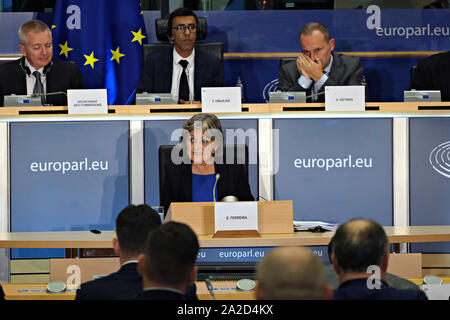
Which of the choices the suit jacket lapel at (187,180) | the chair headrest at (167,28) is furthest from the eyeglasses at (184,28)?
the suit jacket lapel at (187,180)

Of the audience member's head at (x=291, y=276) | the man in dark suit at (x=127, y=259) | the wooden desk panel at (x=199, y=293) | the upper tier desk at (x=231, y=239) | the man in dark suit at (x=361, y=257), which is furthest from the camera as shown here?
the upper tier desk at (x=231, y=239)

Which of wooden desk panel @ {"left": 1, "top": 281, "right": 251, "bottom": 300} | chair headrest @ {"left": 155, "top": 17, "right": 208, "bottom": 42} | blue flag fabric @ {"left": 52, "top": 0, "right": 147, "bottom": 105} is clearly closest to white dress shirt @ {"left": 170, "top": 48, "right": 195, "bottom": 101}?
chair headrest @ {"left": 155, "top": 17, "right": 208, "bottom": 42}

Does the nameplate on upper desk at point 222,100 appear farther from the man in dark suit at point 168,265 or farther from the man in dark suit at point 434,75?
the man in dark suit at point 168,265

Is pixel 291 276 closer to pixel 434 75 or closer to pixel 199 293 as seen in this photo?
pixel 199 293

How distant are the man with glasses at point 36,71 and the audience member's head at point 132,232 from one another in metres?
2.87

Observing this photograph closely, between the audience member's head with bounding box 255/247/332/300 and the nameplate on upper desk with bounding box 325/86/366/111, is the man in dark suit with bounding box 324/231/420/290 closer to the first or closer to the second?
the audience member's head with bounding box 255/247/332/300

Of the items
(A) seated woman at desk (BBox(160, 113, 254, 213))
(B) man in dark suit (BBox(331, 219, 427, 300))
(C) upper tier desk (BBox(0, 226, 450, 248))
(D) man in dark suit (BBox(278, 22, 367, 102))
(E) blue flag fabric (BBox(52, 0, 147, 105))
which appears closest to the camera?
(B) man in dark suit (BBox(331, 219, 427, 300))

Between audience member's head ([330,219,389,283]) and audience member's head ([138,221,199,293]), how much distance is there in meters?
0.47

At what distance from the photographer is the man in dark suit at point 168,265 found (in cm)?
189

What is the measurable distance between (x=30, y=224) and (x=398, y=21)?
427 centimetres

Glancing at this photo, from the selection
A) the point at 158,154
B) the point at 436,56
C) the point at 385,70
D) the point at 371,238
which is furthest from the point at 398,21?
the point at 371,238

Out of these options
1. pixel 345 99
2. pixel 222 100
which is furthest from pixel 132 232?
pixel 345 99

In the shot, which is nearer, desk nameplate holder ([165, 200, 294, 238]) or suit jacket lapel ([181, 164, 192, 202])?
desk nameplate holder ([165, 200, 294, 238])

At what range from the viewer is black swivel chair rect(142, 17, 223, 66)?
224 inches
